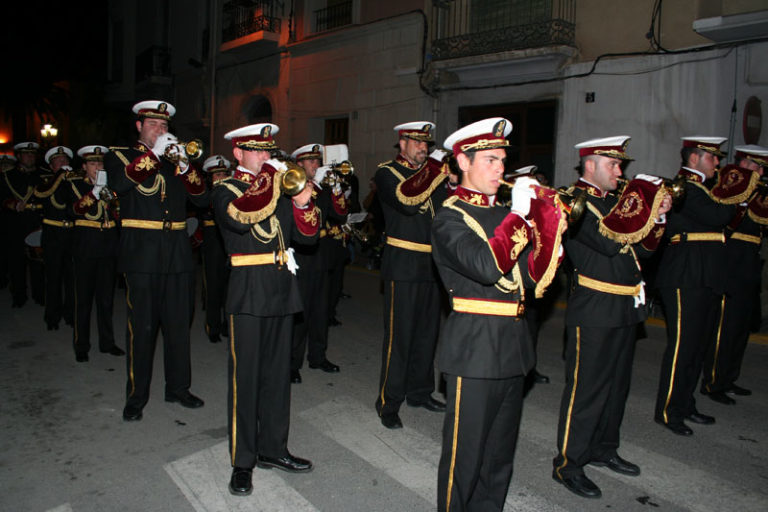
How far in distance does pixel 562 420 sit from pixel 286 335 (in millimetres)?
2021

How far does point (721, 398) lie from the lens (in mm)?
5762

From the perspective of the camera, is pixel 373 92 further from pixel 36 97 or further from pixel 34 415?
pixel 36 97

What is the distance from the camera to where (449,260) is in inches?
120

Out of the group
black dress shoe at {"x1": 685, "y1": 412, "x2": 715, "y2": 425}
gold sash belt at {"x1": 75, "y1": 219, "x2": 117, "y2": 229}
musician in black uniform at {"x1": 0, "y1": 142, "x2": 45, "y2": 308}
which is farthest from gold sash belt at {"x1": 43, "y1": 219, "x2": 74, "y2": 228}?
black dress shoe at {"x1": 685, "y1": 412, "x2": 715, "y2": 425}

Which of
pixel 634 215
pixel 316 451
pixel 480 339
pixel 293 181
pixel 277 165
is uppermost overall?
pixel 277 165

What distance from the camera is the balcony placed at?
A: 19656 millimetres

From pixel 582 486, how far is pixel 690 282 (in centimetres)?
206

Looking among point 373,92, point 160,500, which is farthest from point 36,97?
point 160,500

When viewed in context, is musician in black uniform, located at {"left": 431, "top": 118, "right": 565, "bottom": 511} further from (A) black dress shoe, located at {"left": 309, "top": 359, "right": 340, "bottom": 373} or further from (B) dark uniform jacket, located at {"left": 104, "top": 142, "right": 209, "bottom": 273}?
(A) black dress shoe, located at {"left": 309, "top": 359, "right": 340, "bottom": 373}

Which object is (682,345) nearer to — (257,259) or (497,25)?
(257,259)

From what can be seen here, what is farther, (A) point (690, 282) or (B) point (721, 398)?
(B) point (721, 398)

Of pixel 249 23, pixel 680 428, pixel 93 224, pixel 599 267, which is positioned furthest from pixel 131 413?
pixel 249 23

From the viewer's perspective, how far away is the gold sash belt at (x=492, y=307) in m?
3.11

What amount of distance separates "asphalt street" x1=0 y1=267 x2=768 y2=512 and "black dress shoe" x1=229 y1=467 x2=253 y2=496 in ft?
0.18
